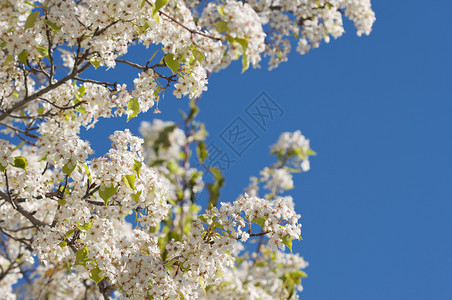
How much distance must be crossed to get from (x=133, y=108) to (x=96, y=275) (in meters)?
1.66

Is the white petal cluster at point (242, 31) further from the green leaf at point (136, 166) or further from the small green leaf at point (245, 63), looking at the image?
the green leaf at point (136, 166)

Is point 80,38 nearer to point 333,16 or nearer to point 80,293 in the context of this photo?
point 333,16

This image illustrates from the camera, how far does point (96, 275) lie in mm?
4168

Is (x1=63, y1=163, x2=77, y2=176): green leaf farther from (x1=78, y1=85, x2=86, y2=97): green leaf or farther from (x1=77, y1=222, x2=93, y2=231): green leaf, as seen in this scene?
(x1=78, y1=85, x2=86, y2=97): green leaf

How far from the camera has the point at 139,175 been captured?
14.1 feet

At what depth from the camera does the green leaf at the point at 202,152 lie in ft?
17.6

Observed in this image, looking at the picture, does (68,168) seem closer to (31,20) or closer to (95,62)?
(95,62)

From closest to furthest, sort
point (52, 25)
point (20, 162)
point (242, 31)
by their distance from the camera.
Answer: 1. point (242, 31)
2. point (52, 25)
3. point (20, 162)

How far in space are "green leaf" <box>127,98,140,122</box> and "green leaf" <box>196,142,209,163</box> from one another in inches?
37.4

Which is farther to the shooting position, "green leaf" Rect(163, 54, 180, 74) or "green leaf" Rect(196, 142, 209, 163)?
"green leaf" Rect(196, 142, 209, 163)

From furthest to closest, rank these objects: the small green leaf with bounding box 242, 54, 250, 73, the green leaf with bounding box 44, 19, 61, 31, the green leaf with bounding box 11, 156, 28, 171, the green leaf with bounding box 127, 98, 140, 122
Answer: the green leaf with bounding box 127, 98, 140, 122
the green leaf with bounding box 11, 156, 28, 171
the green leaf with bounding box 44, 19, 61, 31
the small green leaf with bounding box 242, 54, 250, 73

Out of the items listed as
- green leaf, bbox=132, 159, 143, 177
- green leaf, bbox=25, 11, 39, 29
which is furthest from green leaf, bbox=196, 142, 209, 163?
green leaf, bbox=25, 11, 39, 29

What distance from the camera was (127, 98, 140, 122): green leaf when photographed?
4.68m

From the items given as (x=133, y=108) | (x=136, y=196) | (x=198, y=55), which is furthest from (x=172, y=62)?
(x=136, y=196)
